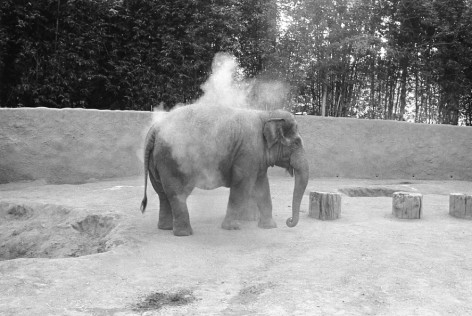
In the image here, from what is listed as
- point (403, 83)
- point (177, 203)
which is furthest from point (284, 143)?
point (403, 83)

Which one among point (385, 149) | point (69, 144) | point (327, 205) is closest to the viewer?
point (327, 205)

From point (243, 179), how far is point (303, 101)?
11.0 meters

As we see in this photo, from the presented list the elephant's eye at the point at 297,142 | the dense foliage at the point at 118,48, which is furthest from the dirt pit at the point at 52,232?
the dense foliage at the point at 118,48

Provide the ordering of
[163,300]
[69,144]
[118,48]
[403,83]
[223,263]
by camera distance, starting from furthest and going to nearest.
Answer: [403,83] < [118,48] < [69,144] < [223,263] < [163,300]

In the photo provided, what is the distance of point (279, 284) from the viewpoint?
12.8 ft

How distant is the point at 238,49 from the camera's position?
48.5 feet

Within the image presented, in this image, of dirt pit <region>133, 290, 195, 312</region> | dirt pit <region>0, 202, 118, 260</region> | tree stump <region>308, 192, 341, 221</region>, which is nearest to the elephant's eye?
tree stump <region>308, 192, 341, 221</region>

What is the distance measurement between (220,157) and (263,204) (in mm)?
857

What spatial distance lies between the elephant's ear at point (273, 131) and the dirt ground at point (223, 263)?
1.04 metres

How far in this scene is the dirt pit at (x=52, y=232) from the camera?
600 centimetres

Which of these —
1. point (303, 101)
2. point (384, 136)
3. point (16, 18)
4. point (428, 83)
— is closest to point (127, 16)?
point (16, 18)

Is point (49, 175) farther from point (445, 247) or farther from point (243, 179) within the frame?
point (445, 247)

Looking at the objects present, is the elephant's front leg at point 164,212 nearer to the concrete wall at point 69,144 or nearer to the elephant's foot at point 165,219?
the elephant's foot at point 165,219

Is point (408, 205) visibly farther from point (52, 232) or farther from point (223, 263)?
point (52, 232)
